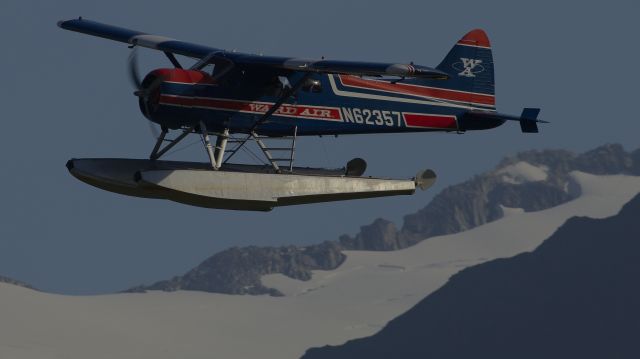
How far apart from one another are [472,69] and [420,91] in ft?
8.44

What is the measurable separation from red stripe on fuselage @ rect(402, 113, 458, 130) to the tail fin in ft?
3.29

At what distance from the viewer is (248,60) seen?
140 ft

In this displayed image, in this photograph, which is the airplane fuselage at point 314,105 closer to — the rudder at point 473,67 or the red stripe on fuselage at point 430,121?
the red stripe on fuselage at point 430,121

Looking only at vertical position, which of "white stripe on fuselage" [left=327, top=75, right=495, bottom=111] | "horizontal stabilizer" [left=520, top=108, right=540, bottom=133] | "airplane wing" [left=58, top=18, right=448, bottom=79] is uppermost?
"airplane wing" [left=58, top=18, right=448, bottom=79]

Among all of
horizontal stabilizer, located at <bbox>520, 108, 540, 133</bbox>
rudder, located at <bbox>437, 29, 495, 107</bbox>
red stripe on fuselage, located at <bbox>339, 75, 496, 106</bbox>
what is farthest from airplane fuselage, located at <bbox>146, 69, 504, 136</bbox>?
horizontal stabilizer, located at <bbox>520, 108, 540, 133</bbox>

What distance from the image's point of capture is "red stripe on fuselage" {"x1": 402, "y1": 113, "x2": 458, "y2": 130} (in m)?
46.9

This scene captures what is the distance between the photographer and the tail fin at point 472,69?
159 feet

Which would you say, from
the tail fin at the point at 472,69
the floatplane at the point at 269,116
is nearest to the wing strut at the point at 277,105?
the floatplane at the point at 269,116

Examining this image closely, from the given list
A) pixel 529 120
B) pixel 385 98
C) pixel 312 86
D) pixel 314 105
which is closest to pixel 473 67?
pixel 529 120

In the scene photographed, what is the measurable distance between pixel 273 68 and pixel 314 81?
1592mm

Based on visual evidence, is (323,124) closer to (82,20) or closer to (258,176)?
(258,176)

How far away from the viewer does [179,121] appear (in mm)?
42312

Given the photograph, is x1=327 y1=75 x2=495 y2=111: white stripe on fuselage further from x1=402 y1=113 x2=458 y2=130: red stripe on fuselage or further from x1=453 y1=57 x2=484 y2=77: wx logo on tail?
x1=453 y1=57 x2=484 y2=77: wx logo on tail

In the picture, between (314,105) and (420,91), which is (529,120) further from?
(314,105)
